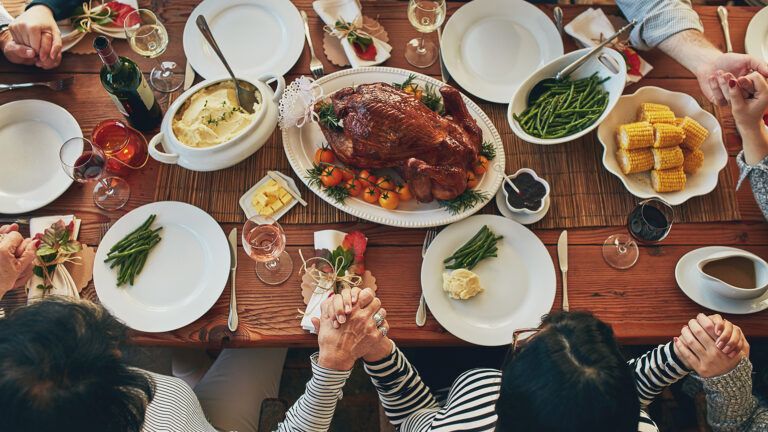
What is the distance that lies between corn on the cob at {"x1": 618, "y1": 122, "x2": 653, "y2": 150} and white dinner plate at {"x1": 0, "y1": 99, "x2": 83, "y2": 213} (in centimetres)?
207

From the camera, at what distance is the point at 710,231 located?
6.45 feet

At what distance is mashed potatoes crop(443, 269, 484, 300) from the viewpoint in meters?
1.79

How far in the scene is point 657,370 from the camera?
1776 mm

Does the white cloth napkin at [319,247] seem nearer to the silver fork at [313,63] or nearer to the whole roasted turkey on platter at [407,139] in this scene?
the whole roasted turkey on platter at [407,139]

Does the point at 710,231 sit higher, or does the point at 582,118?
the point at 582,118

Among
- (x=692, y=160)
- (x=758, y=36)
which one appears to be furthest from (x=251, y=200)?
(x=758, y=36)

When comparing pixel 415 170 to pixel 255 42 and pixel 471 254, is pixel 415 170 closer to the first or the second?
pixel 471 254

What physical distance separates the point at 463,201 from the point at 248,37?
1130 mm

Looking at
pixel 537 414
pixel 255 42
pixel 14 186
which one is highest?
pixel 255 42

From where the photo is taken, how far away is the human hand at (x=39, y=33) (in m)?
1.96

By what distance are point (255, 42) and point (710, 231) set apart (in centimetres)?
196

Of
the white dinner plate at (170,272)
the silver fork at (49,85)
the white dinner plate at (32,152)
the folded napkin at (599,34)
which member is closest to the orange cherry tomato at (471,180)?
the folded napkin at (599,34)

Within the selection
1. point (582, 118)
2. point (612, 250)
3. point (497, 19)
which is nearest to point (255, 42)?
point (497, 19)

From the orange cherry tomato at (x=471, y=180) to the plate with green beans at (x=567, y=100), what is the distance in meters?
0.23
